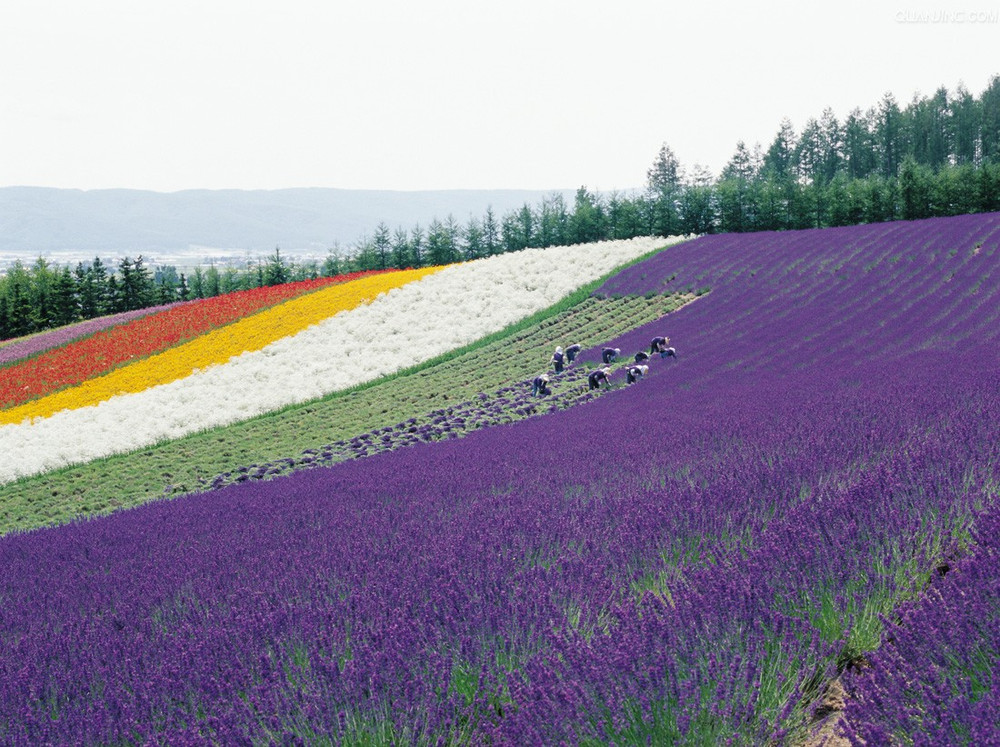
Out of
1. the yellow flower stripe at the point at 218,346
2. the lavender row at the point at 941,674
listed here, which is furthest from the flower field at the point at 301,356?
the lavender row at the point at 941,674

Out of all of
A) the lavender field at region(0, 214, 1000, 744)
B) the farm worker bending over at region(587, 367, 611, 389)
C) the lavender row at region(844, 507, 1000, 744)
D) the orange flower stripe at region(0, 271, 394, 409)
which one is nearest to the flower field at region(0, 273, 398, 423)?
the orange flower stripe at region(0, 271, 394, 409)

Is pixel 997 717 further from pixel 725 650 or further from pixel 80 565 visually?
pixel 80 565

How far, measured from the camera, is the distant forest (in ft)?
168

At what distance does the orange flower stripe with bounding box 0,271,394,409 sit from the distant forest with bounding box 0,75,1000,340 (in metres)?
23.5

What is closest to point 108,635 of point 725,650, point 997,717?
point 725,650

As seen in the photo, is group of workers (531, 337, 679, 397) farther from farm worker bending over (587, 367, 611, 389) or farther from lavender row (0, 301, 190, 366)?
lavender row (0, 301, 190, 366)

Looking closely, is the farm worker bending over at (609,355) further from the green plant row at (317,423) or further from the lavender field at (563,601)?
the lavender field at (563,601)

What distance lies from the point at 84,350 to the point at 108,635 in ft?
99.2

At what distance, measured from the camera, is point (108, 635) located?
311 cm

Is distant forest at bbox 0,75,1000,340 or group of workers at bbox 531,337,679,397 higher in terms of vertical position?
distant forest at bbox 0,75,1000,340

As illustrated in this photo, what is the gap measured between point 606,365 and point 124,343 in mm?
20968

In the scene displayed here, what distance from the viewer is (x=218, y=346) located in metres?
26.4

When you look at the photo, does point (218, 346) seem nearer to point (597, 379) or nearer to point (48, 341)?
point (48, 341)

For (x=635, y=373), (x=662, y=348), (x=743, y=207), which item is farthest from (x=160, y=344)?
(x=743, y=207)
